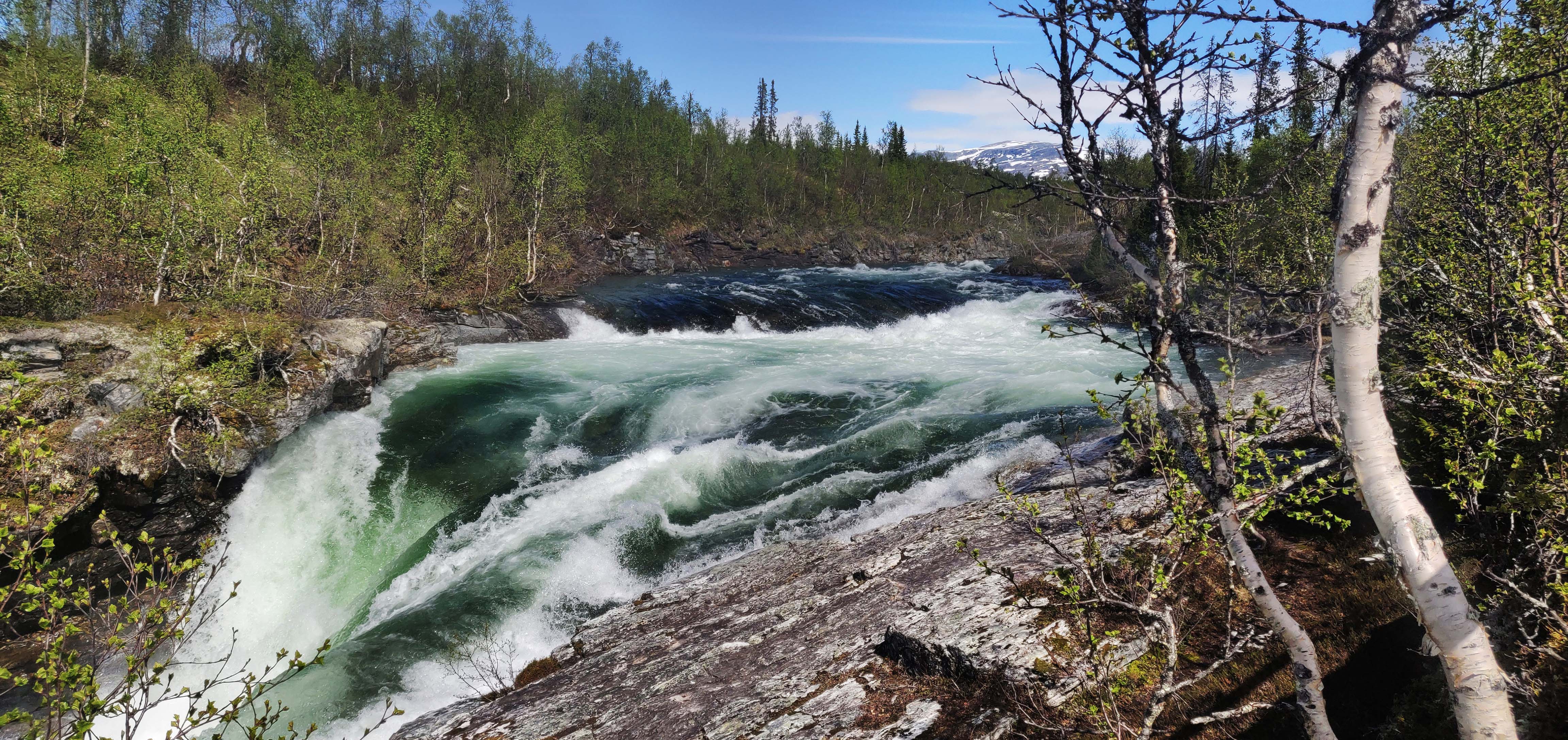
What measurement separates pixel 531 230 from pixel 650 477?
22569 mm

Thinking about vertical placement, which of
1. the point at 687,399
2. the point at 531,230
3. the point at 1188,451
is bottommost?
the point at 687,399

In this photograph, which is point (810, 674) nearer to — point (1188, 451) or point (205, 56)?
point (1188, 451)

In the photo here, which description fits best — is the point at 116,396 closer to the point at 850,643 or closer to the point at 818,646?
the point at 818,646

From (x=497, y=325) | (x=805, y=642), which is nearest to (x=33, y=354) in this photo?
(x=805, y=642)

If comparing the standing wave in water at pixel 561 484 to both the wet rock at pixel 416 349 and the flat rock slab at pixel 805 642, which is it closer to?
the wet rock at pixel 416 349

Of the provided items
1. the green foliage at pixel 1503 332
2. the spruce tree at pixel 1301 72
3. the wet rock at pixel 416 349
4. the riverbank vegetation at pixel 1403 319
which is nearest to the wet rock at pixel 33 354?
the wet rock at pixel 416 349

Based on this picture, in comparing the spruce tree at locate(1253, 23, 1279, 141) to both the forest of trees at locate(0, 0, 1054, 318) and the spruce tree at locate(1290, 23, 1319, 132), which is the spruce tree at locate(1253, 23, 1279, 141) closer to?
the spruce tree at locate(1290, 23, 1319, 132)

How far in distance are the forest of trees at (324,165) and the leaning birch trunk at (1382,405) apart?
50.7 ft

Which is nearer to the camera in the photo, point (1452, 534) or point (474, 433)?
point (1452, 534)

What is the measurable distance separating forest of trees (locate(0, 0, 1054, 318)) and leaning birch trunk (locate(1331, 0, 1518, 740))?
A: 1547 cm

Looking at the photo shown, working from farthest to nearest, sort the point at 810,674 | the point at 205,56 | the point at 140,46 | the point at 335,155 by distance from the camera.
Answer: the point at 205,56 → the point at 140,46 → the point at 335,155 → the point at 810,674

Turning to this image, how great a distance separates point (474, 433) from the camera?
14.9m

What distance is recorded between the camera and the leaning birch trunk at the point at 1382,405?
2975 mm

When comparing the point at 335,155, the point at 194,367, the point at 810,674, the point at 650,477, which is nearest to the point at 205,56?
the point at 335,155
